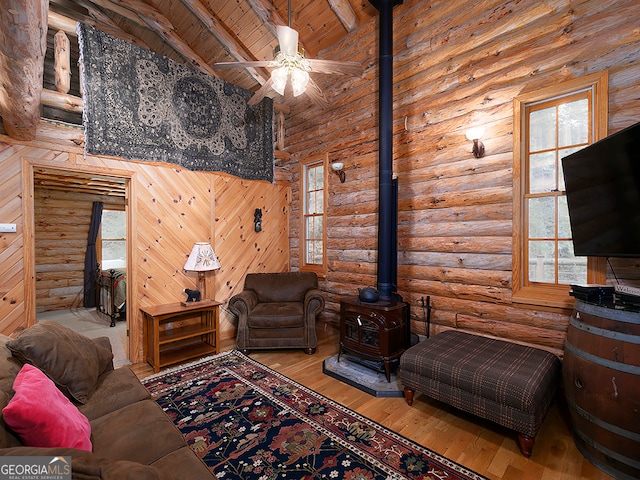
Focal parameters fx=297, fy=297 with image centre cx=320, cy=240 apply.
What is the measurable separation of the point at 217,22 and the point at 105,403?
4.37m

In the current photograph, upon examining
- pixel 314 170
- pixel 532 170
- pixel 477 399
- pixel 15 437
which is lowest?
pixel 477 399

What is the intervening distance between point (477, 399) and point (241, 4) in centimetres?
491

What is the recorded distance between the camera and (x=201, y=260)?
3.60 m

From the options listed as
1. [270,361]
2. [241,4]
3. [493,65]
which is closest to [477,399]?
[270,361]

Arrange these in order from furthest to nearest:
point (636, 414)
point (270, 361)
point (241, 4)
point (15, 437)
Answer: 1. point (241, 4)
2. point (270, 361)
3. point (636, 414)
4. point (15, 437)

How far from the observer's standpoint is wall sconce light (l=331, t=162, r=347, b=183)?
408cm

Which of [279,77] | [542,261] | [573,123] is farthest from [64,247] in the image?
[573,123]

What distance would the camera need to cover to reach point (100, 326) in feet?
16.1

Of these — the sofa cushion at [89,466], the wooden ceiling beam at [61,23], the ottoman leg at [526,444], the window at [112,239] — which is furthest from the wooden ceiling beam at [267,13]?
the window at [112,239]

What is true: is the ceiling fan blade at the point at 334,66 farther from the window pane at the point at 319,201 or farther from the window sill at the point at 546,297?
the window sill at the point at 546,297

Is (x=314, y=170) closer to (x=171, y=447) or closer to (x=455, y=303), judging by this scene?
(x=455, y=303)

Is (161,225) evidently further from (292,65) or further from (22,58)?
(292,65)

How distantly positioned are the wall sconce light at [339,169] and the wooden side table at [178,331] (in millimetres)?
2338

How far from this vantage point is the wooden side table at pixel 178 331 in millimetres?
3219
